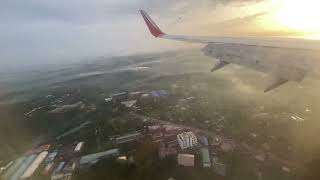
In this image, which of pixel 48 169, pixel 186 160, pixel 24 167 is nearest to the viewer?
pixel 186 160

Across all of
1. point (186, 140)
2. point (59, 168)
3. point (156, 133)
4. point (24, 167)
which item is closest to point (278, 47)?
point (186, 140)

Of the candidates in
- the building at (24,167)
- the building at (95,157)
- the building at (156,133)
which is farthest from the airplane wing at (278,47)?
the building at (24,167)

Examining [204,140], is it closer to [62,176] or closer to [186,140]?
[186,140]

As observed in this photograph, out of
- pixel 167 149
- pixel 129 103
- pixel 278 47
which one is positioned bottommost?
pixel 129 103

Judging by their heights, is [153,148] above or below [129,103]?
above

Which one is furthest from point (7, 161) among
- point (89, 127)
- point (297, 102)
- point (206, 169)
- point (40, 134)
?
point (297, 102)

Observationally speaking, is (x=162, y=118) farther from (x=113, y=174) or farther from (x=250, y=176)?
(x=250, y=176)

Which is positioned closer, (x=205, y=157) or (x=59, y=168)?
(x=205, y=157)
